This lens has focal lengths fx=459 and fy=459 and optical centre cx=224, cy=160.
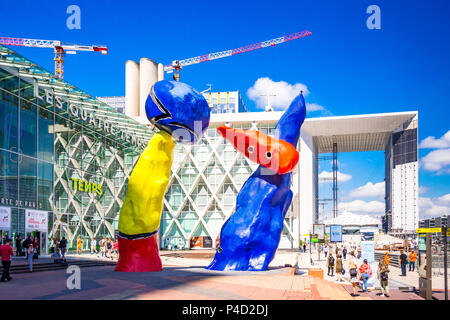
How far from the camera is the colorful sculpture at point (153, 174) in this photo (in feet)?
64.7

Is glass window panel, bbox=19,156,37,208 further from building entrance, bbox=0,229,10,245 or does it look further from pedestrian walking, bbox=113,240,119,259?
pedestrian walking, bbox=113,240,119,259

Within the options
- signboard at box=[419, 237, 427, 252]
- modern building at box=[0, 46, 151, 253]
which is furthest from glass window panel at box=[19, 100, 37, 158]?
signboard at box=[419, 237, 427, 252]

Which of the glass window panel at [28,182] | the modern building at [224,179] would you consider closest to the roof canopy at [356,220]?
the modern building at [224,179]

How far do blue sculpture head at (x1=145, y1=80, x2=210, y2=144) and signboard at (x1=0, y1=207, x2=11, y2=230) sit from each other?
11454 millimetres

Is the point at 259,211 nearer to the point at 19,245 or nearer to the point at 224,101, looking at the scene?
the point at 19,245

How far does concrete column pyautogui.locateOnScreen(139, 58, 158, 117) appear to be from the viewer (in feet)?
217

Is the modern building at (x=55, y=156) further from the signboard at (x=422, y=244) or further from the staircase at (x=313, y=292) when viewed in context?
the signboard at (x=422, y=244)

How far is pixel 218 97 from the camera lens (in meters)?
75.2

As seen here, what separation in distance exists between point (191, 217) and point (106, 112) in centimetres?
2097

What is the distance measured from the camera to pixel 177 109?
65.0 feet

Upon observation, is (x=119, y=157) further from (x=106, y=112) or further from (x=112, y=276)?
(x=112, y=276)

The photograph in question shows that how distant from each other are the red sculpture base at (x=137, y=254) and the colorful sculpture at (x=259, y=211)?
9.94 ft
